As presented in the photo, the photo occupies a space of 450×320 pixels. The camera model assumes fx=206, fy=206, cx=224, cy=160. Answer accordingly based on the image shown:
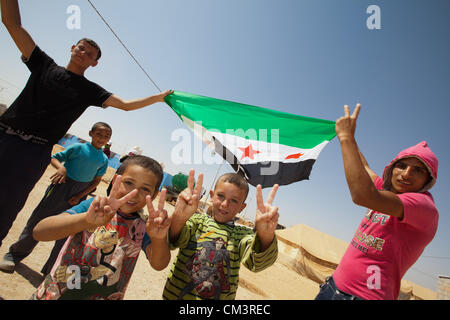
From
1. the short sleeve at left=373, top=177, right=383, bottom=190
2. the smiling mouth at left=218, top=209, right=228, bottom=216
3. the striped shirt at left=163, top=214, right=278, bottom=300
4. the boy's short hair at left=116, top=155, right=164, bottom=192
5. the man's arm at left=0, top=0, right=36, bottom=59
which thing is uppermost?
the man's arm at left=0, top=0, right=36, bottom=59

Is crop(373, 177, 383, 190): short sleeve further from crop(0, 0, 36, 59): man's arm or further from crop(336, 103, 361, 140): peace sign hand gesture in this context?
crop(0, 0, 36, 59): man's arm

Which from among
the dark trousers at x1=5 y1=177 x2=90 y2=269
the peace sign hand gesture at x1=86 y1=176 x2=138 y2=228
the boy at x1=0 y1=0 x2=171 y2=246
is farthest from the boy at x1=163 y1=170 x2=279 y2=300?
the dark trousers at x1=5 y1=177 x2=90 y2=269

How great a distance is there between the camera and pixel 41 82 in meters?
2.10

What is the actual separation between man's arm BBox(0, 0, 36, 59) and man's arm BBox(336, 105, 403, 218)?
304 cm

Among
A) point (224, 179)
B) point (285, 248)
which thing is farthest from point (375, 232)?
point (285, 248)

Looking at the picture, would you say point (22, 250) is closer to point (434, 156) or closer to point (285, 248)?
point (434, 156)

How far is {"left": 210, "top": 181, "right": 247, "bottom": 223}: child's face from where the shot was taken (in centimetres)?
200

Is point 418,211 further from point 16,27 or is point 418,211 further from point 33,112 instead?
point 16,27

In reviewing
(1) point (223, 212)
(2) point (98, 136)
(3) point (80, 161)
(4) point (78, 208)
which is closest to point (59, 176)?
(3) point (80, 161)

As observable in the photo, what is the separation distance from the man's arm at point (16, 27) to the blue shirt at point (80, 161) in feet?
4.26

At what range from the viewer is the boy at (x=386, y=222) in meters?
1.47

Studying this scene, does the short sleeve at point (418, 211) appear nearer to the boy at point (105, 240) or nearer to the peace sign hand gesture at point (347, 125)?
the peace sign hand gesture at point (347, 125)

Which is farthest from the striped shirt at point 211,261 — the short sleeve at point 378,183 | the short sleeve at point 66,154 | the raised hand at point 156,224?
the short sleeve at point 66,154
